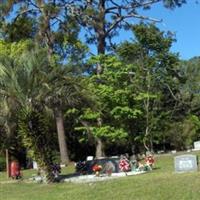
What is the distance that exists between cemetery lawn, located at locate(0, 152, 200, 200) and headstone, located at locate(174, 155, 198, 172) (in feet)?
1.21

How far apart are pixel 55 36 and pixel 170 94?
13.1 m

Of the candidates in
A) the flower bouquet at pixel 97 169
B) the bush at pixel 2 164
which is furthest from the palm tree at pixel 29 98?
the bush at pixel 2 164

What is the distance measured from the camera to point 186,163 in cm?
2012

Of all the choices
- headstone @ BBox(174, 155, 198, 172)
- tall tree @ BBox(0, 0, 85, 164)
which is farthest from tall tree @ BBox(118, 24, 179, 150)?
headstone @ BBox(174, 155, 198, 172)

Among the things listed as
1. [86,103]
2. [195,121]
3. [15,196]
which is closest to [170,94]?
[195,121]

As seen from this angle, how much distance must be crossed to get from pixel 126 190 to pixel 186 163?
354 cm

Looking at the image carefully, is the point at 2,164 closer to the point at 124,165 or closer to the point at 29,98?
the point at 124,165

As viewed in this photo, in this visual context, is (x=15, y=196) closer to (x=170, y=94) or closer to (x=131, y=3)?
(x=131, y=3)

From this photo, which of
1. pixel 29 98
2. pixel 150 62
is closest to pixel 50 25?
pixel 150 62

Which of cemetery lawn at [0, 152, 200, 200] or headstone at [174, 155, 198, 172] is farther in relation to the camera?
headstone at [174, 155, 198, 172]

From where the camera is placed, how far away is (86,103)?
2481 cm

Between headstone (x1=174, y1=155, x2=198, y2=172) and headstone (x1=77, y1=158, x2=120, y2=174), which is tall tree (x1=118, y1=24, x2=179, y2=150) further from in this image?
headstone (x1=174, y1=155, x2=198, y2=172)

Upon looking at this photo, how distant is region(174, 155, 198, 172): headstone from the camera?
20.0m

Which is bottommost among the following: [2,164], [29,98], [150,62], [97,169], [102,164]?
[97,169]
